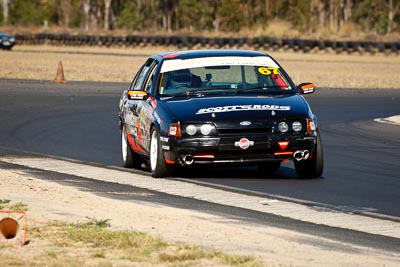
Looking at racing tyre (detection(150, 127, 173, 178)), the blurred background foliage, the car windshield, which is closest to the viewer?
racing tyre (detection(150, 127, 173, 178))

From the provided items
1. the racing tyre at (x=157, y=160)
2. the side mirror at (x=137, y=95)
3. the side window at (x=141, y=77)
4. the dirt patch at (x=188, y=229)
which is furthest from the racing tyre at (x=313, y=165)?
the dirt patch at (x=188, y=229)

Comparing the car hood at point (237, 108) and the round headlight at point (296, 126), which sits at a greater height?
the car hood at point (237, 108)

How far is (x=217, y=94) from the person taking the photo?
14.7 metres

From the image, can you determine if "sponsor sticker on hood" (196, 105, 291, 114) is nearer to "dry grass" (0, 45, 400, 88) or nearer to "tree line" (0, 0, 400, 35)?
"dry grass" (0, 45, 400, 88)

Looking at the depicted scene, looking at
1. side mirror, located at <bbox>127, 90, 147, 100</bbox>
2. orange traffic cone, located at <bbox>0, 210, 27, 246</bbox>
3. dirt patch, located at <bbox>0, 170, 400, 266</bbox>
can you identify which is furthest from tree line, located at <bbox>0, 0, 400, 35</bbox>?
orange traffic cone, located at <bbox>0, 210, 27, 246</bbox>

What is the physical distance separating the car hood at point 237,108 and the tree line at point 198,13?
75.0 meters

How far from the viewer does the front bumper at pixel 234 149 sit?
45.5 feet

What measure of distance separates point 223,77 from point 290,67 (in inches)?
→ 1325

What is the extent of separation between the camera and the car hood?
13945 millimetres

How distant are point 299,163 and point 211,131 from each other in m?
1.25

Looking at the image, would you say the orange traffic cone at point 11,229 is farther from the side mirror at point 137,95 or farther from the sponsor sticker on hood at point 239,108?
the side mirror at point 137,95

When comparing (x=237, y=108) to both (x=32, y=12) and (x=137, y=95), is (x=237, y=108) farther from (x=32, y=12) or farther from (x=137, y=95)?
(x=32, y=12)

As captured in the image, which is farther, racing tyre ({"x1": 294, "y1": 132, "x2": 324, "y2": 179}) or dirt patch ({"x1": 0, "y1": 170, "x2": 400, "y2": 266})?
racing tyre ({"x1": 294, "y1": 132, "x2": 324, "y2": 179})

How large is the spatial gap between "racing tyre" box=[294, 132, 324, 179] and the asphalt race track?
0.12 meters
